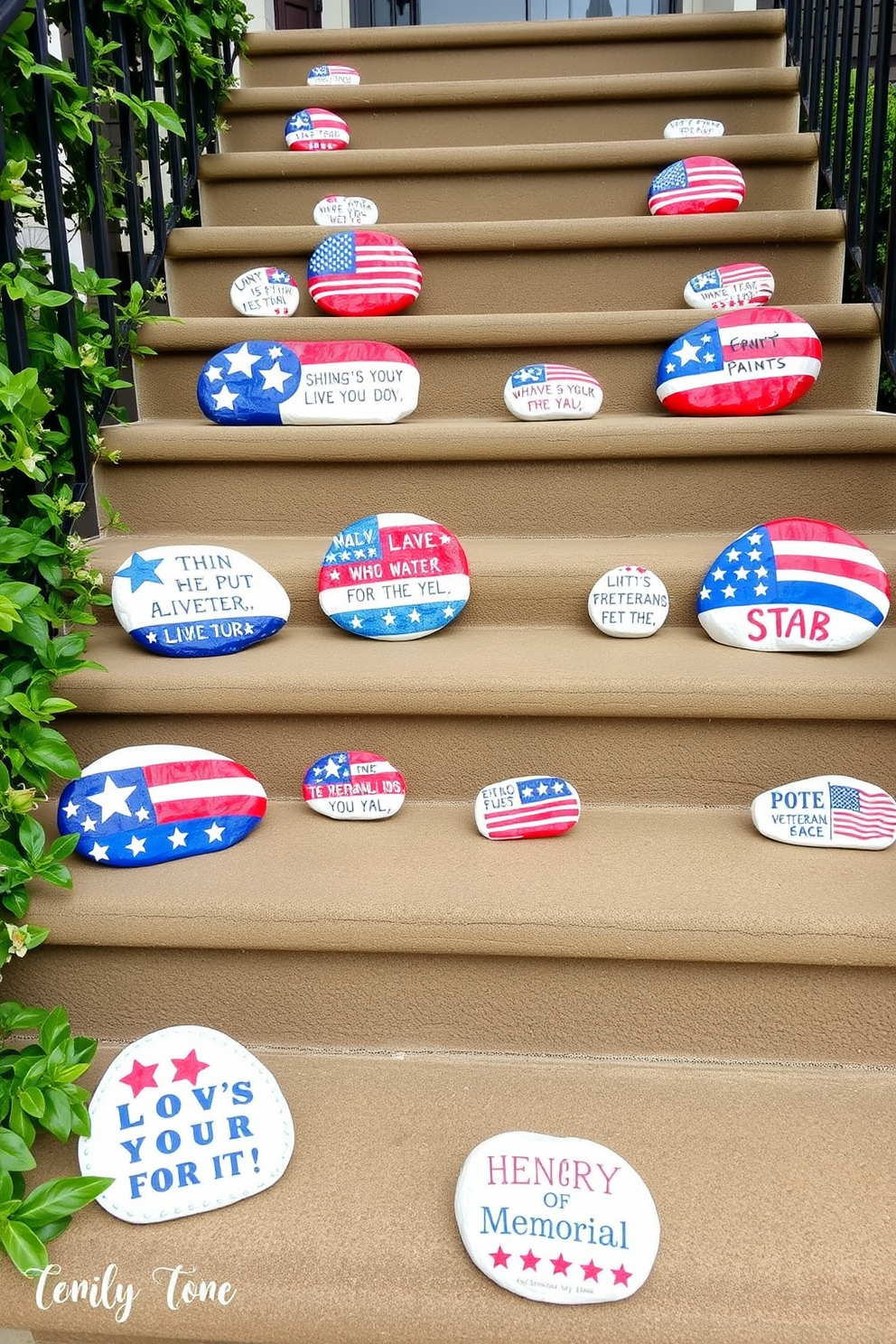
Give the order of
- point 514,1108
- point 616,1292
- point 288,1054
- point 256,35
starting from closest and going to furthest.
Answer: point 616,1292, point 514,1108, point 288,1054, point 256,35

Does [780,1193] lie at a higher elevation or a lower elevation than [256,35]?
lower

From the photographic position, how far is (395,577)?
1.31m

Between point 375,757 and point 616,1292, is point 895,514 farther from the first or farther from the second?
point 616,1292

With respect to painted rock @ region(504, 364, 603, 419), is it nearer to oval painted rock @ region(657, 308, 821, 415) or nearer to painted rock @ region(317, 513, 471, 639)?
oval painted rock @ region(657, 308, 821, 415)

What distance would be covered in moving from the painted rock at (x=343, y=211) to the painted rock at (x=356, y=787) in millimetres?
1319

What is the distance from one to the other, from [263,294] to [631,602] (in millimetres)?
1020

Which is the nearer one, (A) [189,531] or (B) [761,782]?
(B) [761,782]

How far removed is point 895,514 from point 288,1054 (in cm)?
120

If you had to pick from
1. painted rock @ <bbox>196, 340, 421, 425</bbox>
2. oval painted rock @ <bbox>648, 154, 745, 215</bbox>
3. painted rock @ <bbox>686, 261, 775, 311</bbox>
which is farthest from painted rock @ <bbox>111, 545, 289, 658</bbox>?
oval painted rock @ <bbox>648, 154, 745, 215</bbox>

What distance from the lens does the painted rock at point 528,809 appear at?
3.70 ft

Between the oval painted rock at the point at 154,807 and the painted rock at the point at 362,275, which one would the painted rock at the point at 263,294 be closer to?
the painted rock at the point at 362,275

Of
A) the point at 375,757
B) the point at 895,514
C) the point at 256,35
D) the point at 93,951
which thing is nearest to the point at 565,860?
the point at 375,757

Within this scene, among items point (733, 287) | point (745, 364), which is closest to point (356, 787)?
point (745, 364)

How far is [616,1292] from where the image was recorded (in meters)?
0.74
